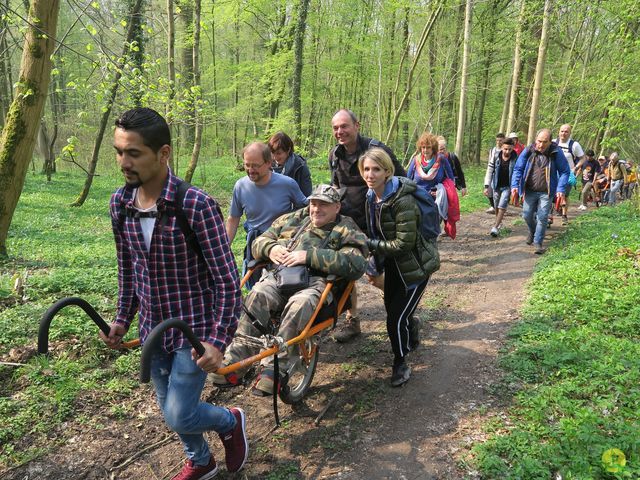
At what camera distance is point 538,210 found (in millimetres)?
7941

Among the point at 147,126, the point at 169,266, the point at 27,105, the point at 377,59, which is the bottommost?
the point at 169,266

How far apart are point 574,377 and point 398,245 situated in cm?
195

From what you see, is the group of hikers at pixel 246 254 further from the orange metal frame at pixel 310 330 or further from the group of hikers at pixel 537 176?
the group of hikers at pixel 537 176

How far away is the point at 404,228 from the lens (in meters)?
3.79

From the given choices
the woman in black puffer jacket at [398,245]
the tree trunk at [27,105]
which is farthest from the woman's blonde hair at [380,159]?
the tree trunk at [27,105]

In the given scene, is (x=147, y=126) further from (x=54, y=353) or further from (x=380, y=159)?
(x=54, y=353)

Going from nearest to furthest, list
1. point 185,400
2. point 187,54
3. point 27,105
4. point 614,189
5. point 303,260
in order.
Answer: point 185,400
point 303,260
point 27,105
point 614,189
point 187,54

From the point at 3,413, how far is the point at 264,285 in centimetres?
231

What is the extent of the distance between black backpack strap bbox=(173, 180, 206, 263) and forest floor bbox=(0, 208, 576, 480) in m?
1.80

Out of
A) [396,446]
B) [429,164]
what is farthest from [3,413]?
[429,164]

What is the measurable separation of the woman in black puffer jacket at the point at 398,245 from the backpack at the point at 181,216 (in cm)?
202

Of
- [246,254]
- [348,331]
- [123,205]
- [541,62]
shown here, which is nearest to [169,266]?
[123,205]

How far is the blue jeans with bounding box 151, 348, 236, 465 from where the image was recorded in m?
2.34

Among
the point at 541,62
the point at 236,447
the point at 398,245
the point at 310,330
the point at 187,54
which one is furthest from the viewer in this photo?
the point at 187,54
